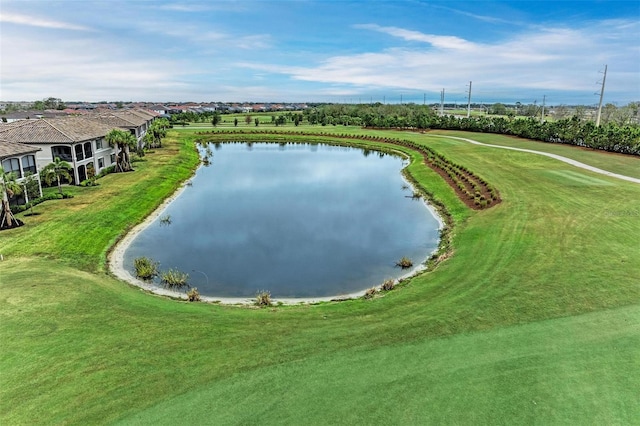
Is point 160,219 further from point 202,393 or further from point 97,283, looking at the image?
point 202,393

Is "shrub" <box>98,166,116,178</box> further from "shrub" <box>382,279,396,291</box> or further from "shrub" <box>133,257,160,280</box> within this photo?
"shrub" <box>382,279,396,291</box>

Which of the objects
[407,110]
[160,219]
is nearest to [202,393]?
[160,219]

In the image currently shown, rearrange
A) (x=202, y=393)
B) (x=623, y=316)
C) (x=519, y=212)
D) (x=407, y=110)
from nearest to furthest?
(x=202, y=393) < (x=623, y=316) < (x=519, y=212) < (x=407, y=110)

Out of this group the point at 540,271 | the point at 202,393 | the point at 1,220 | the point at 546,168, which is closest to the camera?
the point at 202,393

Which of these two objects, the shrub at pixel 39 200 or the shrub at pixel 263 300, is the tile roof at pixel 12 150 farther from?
the shrub at pixel 263 300

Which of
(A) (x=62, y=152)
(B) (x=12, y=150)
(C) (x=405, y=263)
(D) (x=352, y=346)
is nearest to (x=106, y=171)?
(A) (x=62, y=152)

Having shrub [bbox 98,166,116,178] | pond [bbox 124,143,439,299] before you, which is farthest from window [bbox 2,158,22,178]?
shrub [bbox 98,166,116,178]

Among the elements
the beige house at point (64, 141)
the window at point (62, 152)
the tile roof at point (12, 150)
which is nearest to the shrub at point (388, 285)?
the tile roof at point (12, 150)
